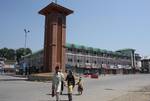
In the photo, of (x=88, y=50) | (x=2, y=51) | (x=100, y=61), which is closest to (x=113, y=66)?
(x=100, y=61)

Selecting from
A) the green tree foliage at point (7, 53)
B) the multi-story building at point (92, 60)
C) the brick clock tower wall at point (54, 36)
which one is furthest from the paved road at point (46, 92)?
the green tree foliage at point (7, 53)

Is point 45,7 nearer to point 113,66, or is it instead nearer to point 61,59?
point 61,59

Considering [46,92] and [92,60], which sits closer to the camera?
[46,92]

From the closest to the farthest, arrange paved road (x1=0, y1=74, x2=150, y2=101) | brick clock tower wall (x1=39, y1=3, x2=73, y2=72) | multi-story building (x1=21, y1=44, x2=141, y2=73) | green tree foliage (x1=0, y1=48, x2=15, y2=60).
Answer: paved road (x1=0, y1=74, x2=150, y2=101) < brick clock tower wall (x1=39, y1=3, x2=73, y2=72) < multi-story building (x1=21, y1=44, x2=141, y2=73) < green tree foliage (x1=0, y1=48, x2=15, y2=60)

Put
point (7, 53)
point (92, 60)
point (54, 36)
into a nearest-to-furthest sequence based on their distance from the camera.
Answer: point (54, 36) → point (92, 60) → point (7, 53)

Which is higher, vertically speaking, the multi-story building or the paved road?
the multi-story building

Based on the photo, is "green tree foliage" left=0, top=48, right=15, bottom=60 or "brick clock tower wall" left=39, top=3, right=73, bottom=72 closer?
"brick clock tower wall" left=39, top=3, right=73, bottom=72

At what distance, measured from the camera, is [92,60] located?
107688 millimetres

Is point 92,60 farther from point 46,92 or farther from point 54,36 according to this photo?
point 46,92

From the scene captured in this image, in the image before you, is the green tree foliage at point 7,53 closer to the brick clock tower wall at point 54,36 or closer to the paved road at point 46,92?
the brick clock tower wall at point 54,36

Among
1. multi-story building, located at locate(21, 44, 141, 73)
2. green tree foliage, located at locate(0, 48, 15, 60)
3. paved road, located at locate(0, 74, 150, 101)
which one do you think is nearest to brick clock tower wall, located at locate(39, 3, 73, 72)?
paved road, located at locate(0, 74, 150, 101)

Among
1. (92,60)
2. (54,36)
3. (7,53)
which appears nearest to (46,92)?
Result: (54,36)

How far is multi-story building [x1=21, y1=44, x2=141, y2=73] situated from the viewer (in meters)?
97.1

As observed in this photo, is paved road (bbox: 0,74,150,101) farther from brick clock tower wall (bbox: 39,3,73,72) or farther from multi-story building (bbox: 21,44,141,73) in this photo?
multi-story building (bbox: 21,44,141,73)
